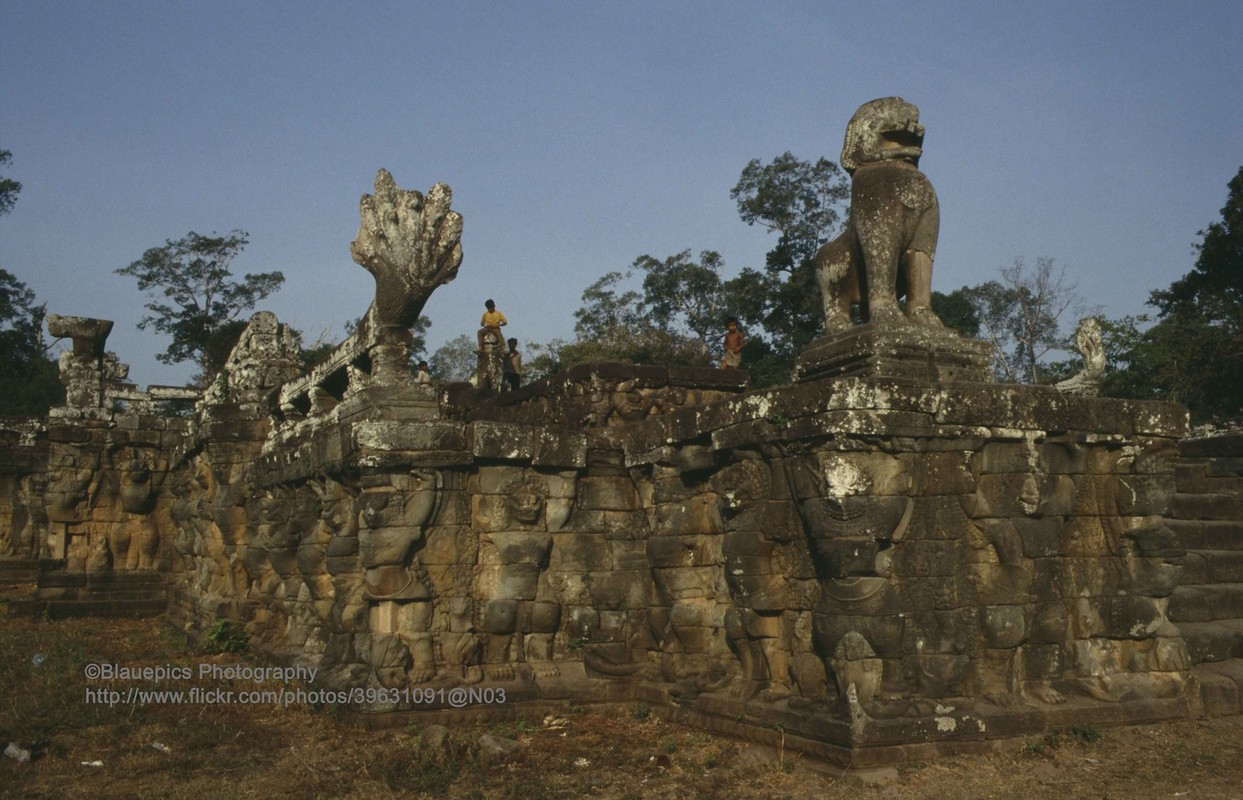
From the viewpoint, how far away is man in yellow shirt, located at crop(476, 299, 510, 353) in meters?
15.1

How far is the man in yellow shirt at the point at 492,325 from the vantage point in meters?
15.1

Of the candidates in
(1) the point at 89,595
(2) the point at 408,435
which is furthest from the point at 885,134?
(1) the point at 89,595

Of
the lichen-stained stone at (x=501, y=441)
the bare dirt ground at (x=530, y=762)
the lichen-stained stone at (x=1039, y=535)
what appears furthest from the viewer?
the lichen-stained stone at (x=501, y=441)

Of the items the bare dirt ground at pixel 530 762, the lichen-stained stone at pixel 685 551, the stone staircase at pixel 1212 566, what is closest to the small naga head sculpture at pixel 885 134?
the lichen-stained stone at pixel 685 551

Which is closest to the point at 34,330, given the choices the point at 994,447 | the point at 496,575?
the point at 496,575

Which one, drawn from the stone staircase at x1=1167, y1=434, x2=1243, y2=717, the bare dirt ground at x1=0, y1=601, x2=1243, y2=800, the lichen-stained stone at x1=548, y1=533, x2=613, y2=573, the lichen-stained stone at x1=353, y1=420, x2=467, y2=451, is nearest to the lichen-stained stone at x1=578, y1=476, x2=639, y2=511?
the lichen-stained stone at x1=548, y1=533, x2=613, y2=573

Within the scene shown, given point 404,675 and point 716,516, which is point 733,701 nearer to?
point 716,516

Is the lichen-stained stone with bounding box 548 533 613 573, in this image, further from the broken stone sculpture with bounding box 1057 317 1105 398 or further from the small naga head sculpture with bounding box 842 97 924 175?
the broken stone sculpture with bounding box 1057 317 1105 398

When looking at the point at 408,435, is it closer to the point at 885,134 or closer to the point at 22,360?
the point at 885,134

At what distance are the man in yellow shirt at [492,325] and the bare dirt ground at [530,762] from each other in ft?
24.7

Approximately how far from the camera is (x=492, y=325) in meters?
15.4

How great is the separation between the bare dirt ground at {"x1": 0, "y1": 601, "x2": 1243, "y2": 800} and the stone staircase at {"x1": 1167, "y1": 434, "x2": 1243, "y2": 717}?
0.58 meters

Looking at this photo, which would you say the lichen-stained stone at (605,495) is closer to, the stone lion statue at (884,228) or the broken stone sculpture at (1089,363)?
the stone lion statue at (884,228)

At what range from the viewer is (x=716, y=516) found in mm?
8016
